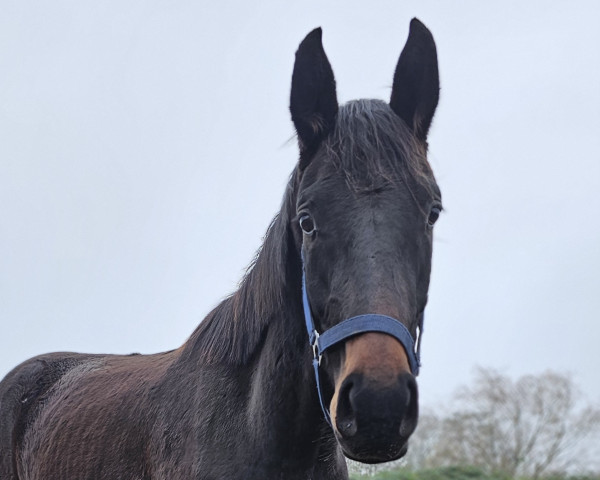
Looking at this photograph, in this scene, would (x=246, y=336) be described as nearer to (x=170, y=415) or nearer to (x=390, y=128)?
(x=170, y=415)

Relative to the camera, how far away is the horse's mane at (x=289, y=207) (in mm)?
3080

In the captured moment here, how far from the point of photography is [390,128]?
322 cm

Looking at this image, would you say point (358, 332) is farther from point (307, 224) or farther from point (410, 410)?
point (307, 224)

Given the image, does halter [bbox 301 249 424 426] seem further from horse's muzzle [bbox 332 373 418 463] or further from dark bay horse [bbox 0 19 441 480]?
horse's muzzle [bbox 332 373 418 463]

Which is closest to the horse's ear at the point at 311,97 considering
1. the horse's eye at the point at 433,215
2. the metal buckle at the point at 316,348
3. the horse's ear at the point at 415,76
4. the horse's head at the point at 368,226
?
Result: the horse's head at the point at 368,226

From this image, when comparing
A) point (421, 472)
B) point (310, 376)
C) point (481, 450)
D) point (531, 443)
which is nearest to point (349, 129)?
point (310, 376)

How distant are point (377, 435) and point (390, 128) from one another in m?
1.39

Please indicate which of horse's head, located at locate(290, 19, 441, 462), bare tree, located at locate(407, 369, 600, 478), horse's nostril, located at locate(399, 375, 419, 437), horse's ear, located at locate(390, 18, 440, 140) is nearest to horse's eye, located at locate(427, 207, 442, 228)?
horse's head, located at locate(290, 19, 441, 462)

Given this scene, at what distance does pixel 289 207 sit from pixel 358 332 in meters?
0.98

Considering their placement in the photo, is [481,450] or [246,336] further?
[481,450]

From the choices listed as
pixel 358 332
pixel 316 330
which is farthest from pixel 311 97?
pixel 358 332

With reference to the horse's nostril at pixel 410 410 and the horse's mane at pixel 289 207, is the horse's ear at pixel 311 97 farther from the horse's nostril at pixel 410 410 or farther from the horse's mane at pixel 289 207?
the horse's nostril at pixel 410 410

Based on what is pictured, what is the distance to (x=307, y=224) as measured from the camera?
309cm

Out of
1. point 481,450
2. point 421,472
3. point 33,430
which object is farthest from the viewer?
point 481,450
